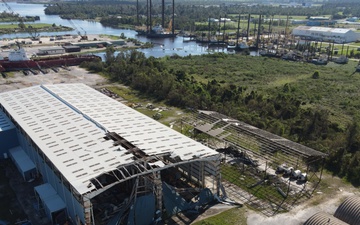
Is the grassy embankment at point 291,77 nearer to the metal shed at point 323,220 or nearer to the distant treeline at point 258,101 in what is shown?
the distant treeline at point 258,101

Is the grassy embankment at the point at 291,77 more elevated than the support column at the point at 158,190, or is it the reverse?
the support column at the point at 158,190

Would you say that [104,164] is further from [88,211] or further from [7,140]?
[7,140]

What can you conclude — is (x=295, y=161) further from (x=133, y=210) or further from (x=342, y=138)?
(x=133, y=210)

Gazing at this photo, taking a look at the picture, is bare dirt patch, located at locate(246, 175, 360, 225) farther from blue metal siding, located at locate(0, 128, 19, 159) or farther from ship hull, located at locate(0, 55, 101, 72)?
ship hull, located at locate(0, 55, 101, 72)

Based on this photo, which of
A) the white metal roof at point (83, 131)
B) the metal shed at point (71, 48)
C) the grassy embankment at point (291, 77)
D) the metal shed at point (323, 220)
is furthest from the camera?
the metal shed at point (71, 48)

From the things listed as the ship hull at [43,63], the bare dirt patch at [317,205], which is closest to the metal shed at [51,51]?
the ship hull at [43,63]

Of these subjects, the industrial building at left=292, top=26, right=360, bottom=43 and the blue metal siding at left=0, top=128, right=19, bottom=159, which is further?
the industrial building at left=292, top=26, right=360, bottom=43

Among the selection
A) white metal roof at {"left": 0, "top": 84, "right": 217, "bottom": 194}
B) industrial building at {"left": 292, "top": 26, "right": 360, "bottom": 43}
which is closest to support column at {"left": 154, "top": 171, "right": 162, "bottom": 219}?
white metal roof at {"left": 0, "top": 84, "right": 217, "bottom": 194}
